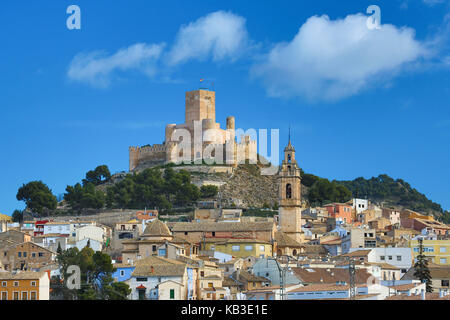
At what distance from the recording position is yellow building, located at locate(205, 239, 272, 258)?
56.3 metres

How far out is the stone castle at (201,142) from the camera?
297ft

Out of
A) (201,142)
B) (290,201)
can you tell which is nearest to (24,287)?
(290,201)

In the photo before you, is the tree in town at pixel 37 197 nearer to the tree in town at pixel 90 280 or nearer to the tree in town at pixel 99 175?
the tree in town at pixel 99 175

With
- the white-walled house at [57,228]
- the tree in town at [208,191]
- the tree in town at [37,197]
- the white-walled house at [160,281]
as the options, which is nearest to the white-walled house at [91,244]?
the white-walled house at [57,228]

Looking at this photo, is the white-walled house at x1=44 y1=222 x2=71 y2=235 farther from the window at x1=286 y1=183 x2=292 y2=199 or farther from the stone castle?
the stone castle

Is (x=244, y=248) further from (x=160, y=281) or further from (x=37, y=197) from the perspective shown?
(x=37, y=197)

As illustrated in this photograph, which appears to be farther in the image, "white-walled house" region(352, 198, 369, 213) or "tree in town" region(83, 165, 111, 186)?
"tree in town" region(83, 165, 111, 186)

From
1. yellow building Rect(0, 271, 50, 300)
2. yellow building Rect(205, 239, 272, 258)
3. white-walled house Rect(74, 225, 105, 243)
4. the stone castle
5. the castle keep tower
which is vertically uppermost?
the stone castle

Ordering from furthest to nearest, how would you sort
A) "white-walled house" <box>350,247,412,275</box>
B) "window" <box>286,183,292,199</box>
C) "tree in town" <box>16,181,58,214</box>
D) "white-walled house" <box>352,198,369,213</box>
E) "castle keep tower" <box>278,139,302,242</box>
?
"tree in town" <box>16,181,58,214</box>
"white-walled house" <box>352,198,369,213</box>
"window" <box>286,183,292,199</box>
"castle keep tower" <box>278,139,302,242</box>
"white-walled house" <box>350,247,412,275</box>

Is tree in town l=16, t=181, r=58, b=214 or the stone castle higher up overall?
the stone castle

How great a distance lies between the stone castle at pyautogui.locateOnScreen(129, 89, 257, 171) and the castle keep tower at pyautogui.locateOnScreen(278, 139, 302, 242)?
2407cm

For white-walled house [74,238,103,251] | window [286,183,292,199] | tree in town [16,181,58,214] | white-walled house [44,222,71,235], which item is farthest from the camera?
tree in town [16,181,58,214]

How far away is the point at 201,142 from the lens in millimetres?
91000

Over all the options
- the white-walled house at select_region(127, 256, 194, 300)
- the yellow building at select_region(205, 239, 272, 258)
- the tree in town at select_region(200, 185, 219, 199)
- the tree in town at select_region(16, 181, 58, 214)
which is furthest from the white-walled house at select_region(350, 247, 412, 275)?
the tree in town at select_region(16, 181, 58, 214)
